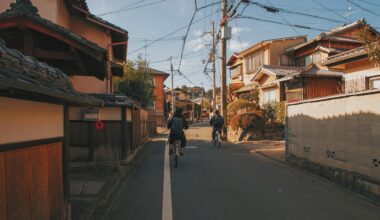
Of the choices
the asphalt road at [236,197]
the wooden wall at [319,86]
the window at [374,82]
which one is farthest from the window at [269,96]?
the asphalt road at [236,197]

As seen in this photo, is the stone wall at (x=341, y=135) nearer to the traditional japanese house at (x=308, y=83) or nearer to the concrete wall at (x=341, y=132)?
the concrete wall at (x=341, y=132)

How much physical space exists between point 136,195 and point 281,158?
7366 millimetres

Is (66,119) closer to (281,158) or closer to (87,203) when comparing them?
(87,203)

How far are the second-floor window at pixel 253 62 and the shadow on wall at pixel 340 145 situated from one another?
82.5 feet

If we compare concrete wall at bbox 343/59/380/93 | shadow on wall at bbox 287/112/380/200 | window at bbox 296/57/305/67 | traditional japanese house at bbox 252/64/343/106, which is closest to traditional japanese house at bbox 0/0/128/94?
shadow on wall at bbox 287/112/380/200

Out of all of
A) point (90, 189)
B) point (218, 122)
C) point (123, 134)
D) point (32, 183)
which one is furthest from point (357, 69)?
point (32, 183)

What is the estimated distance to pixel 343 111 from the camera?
28.8ft

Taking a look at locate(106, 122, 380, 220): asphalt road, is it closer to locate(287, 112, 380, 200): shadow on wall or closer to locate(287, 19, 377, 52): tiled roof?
locate(287, 112, 380, 200): shadow on wall

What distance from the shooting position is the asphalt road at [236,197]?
6.28 metres

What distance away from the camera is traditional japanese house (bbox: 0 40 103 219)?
141 inches

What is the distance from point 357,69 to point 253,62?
23.7 m

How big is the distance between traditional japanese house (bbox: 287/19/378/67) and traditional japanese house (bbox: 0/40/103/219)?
24499 millimetres

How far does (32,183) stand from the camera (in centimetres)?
428

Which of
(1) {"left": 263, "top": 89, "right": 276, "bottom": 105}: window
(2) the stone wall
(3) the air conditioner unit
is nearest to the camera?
(2) the stone wall
